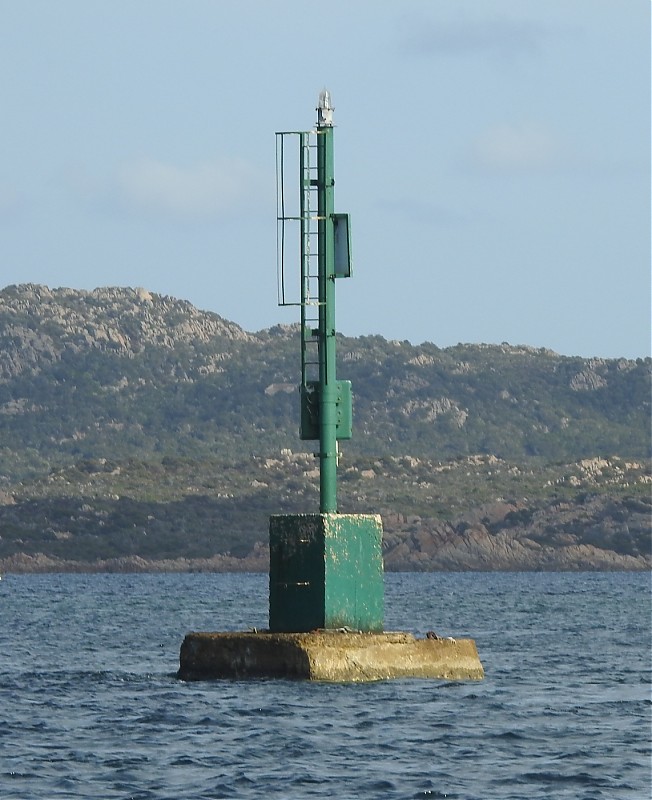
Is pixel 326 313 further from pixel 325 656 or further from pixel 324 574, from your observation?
pixel 325 656

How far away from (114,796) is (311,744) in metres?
4.55

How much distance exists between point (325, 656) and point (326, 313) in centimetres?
617

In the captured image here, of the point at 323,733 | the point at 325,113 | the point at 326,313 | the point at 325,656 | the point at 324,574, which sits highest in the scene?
the point at 325,113

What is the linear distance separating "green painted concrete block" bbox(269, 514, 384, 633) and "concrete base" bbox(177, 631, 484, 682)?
454mm

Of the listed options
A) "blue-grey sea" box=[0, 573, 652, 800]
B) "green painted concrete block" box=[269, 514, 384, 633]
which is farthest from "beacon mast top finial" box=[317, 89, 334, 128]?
"blue-grey sea" box=[0, 573, 652, 800]

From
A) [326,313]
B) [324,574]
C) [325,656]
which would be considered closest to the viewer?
[325,656]

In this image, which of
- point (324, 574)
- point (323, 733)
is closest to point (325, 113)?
point (324, 574)

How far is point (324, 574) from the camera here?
106ft

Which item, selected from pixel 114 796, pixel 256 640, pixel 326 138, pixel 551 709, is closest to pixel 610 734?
pixel 551 709

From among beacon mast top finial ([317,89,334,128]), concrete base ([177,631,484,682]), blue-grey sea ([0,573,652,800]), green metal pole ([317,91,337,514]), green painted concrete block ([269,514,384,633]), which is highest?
beacon mast top finial ([317,89,334,128])

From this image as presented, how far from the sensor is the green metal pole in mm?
33656

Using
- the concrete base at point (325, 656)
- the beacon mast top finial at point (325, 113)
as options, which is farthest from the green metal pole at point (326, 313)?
the concrete base at point (325, 656)

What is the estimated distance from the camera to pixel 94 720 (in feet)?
101

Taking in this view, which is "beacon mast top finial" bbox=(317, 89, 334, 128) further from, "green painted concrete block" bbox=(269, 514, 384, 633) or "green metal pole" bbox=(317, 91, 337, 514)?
"green painted concrete block" bbox=(269, 514, 384, 633)
